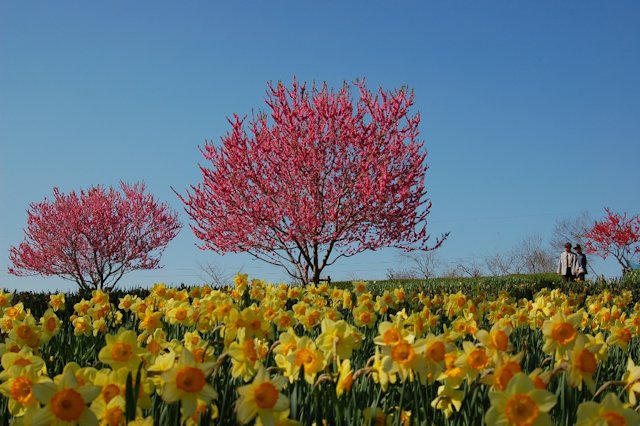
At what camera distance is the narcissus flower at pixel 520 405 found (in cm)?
177

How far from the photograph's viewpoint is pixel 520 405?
1778 mm

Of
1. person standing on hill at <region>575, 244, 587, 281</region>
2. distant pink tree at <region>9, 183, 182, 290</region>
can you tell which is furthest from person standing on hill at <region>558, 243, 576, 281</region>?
distant pink tree at <region>9, 183, 182, 290</region>

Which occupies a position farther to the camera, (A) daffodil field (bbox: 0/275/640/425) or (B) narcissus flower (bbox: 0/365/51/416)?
(B) narcissus flower (bbox: 0/365/51/416)

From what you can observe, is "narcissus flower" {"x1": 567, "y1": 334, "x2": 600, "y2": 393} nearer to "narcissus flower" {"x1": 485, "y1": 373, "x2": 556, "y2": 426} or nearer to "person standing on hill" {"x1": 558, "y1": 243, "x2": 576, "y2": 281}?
"narcissus flower" {"x1": 485, "y1": 373, "x2": 556, "y2": 426}

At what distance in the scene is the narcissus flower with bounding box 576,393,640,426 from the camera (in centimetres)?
176

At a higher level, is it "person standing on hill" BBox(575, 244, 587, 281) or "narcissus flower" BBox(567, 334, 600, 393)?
"person standing on hill" BBox(575, 244, 587, 281)

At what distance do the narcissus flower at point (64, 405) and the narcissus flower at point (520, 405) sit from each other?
1.13 metres

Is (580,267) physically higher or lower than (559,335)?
higher

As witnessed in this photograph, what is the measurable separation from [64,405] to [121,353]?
499 mm

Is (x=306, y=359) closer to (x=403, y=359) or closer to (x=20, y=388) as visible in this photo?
(x=403, y=359)

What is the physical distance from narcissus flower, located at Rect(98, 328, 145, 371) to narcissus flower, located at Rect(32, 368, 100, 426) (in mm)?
453

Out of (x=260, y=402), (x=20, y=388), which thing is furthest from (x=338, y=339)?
(x=20, y=388)

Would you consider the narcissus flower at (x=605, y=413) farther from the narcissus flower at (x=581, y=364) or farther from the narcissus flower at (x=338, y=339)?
the narcissus flower at (x=338, y=339)

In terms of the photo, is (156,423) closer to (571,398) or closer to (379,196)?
(571,398)
